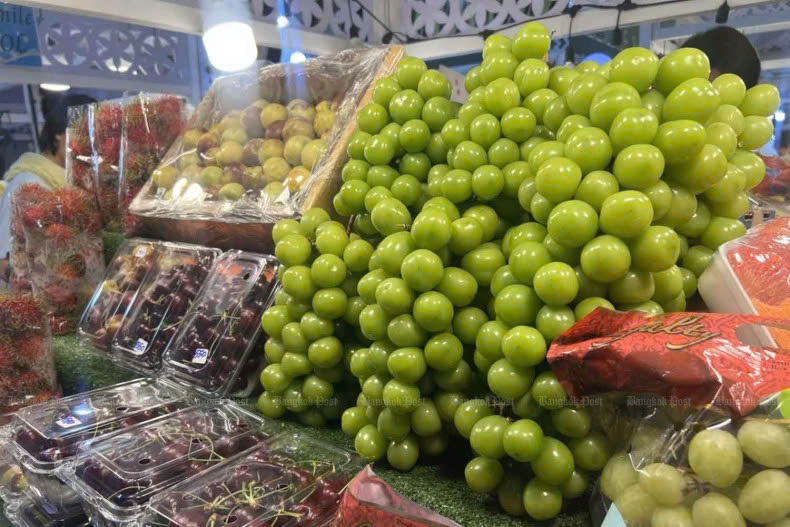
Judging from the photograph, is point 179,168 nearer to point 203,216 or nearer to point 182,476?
point 203,216

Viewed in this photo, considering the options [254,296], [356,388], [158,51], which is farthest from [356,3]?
[356,388]

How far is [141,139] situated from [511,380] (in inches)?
78.0

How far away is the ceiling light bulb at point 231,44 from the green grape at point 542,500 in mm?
3029

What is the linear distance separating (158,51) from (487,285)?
3.64 meters

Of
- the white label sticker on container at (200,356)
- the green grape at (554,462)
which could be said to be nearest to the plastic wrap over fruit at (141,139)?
the white label sticker on container at (200,356)

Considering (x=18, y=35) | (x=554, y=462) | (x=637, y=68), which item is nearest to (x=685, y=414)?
(x=554, y=462)

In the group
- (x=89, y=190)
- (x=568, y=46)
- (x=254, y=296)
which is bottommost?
(x=254, y=296)

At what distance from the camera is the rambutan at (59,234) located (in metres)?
1.98

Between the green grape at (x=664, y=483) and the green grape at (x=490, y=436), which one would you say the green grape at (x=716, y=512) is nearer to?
the green grape at (x=664, y=483)

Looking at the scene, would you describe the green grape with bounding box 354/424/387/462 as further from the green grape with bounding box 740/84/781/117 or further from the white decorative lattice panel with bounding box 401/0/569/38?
the white decorative lattice panel with bounding box 401/0/569/38

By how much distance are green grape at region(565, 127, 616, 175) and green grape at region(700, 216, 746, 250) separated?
25 centimetres

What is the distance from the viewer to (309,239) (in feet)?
4.02

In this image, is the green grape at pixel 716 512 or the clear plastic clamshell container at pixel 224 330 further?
the clear plastic clamshell container at pixel 224 330

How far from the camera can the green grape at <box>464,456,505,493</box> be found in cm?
85
